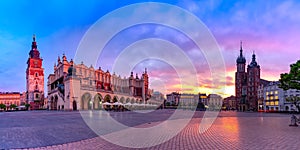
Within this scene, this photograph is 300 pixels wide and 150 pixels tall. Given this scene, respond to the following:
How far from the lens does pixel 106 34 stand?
21984 mm

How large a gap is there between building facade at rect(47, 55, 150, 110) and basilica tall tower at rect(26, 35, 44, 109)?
38376 millimetres

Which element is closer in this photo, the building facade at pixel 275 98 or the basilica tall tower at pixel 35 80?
the building facade at pixel 275 98

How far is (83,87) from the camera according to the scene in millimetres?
74188

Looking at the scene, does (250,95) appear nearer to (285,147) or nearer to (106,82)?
(106,82)

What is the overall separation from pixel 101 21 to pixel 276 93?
98.5 meters

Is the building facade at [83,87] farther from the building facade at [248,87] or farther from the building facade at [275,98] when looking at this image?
the building facade at [275,98]

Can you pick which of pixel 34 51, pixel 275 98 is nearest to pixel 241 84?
pixel 275 98

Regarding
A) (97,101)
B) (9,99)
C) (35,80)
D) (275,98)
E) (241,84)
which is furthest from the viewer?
(9,99)

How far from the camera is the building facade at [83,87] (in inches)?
2781

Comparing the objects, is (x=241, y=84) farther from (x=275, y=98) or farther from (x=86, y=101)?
(x=86, y=101)

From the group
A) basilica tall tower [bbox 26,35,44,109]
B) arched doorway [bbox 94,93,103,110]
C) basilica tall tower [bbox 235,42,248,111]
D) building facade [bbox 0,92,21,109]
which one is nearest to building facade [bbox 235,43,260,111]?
basilica tall tower [bbox 235,42,248,111]

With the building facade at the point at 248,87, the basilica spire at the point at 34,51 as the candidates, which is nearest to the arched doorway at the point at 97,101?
the building facade at the point at 248,87

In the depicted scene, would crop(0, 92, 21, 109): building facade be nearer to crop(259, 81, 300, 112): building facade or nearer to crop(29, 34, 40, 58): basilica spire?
crop(29, 34, 40, 58): basilica spire

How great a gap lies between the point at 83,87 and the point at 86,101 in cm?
621
